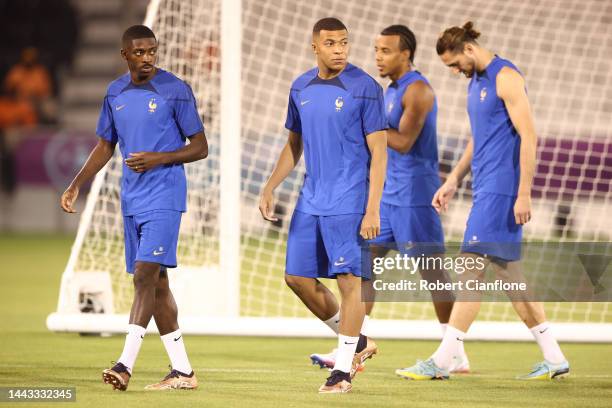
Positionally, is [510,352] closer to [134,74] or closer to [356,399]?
[356,399]

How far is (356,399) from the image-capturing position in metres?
6.14

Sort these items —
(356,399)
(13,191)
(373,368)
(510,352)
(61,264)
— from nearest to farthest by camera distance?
(356,399), (373,368), (510,352), (61,264), (13,191)

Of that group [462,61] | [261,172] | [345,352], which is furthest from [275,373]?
[261,172]

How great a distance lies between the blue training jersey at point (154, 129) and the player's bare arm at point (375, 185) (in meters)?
0.92

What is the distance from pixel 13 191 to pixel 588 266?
45.8 feet

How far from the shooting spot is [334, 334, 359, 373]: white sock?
6305 millimetres

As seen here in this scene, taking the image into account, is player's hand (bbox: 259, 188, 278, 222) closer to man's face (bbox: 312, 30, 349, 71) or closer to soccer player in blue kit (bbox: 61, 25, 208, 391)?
soccer player in blue kit (bbox: 61, 25, 208, 391)

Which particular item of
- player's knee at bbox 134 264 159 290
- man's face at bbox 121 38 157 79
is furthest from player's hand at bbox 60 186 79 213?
man's face at bbox 121 38 157 79

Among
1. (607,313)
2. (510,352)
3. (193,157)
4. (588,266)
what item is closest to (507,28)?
(607,313)

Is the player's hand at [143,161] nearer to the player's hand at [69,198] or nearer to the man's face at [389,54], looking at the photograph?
the player's hand at [69,198]

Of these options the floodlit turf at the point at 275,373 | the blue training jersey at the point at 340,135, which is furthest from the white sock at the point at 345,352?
the blue training jersey at the point at 340,135

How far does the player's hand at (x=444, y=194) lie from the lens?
7.17m

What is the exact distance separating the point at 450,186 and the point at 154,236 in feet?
5.90

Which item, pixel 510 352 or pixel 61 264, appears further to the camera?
pixel 61 264
